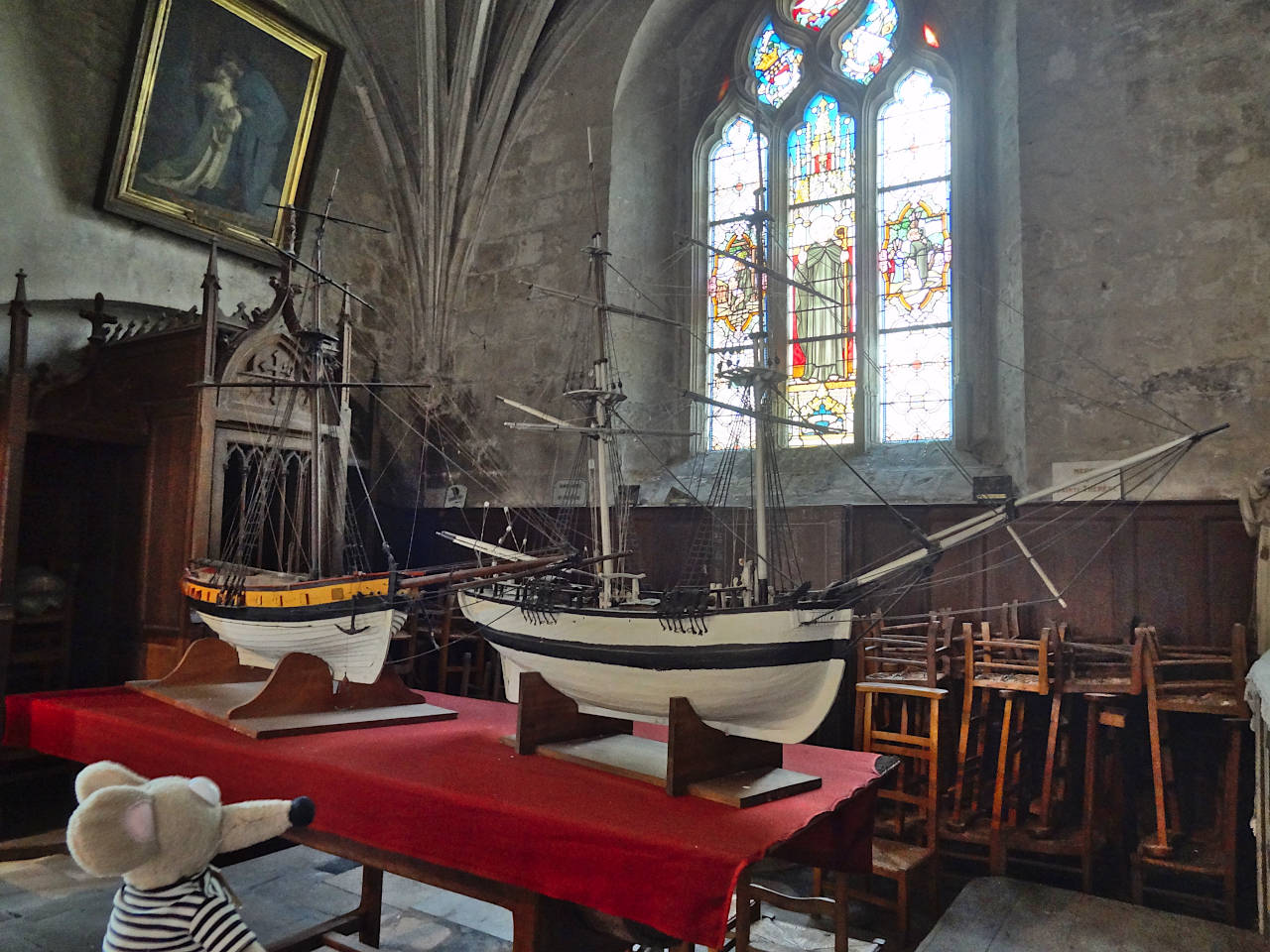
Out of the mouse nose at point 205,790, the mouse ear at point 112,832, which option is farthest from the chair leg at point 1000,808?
the mouse ear at point 112,832

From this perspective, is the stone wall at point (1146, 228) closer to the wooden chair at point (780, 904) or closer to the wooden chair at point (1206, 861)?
the wooden chair at point (1206, 861)

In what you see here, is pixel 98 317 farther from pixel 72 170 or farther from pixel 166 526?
pixel 166 526

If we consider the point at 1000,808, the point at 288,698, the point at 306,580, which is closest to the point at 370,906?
the point at 288,698

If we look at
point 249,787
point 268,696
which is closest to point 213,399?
point 268,696

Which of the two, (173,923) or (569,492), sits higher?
(569,492)

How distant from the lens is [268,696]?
13.6 ft

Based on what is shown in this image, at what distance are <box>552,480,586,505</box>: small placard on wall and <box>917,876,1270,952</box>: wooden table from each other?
5.34m

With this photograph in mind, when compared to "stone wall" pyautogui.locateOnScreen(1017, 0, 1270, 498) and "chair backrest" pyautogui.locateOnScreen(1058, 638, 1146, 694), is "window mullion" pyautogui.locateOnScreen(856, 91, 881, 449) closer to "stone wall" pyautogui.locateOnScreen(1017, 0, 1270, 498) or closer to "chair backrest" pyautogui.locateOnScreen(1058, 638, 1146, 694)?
"stone wall" pyautogui.locateOnScreen(1017, 0, 1270, 498)

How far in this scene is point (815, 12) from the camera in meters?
9.42

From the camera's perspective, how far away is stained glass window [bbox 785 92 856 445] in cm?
869

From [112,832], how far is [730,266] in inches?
329

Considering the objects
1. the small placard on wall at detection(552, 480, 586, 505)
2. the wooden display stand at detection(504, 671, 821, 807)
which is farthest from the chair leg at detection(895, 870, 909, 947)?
the small placard on wall at detection(552, 480, 586, 505)

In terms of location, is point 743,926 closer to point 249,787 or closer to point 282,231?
point 249,787

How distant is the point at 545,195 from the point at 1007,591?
636cm
